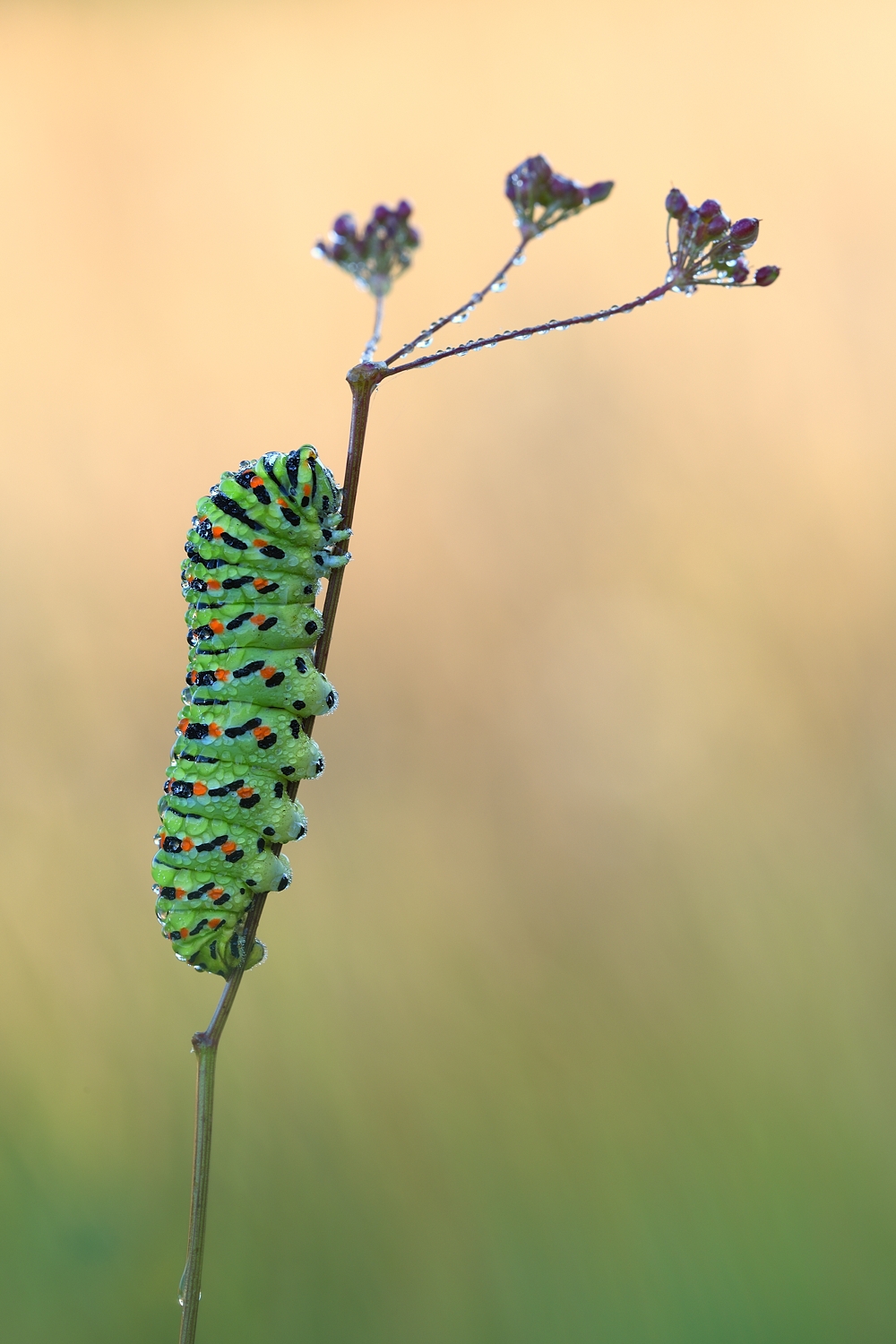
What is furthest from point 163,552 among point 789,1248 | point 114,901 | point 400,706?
point 789,1248

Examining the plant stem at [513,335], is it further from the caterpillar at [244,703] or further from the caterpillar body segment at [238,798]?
the caterpillar body segment at [238,798]

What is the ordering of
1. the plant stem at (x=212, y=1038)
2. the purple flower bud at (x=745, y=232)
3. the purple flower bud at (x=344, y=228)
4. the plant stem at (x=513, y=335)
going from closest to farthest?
1. the plant stem at (x=212, y=1038)
2. the plant stem at (x=513, y=335)
3. the purple flower bud at (x=745, y=232)
4. the purple flower bud at (x=344, y=228)

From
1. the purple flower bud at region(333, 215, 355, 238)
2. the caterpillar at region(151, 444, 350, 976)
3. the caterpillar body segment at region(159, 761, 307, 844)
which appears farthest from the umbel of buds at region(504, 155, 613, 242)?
the caterpillar body segment at region(159, 761, 307, 844)

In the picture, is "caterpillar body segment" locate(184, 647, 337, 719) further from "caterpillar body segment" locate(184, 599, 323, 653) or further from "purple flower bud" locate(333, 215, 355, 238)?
"purple flower bud" locate(333, 215, 355, 238)

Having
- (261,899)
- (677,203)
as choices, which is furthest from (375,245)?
(261,899)

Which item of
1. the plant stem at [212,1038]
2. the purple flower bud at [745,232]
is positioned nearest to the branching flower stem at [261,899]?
the plant stem at [212,1038]

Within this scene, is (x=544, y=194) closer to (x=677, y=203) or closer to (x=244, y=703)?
(x=677, y=203)

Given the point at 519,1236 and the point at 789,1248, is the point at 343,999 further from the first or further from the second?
the point at 789,1248

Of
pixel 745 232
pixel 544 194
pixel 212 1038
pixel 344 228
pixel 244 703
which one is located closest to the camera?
pixel 212 1038

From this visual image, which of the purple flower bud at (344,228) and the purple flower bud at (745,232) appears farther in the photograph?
the purple flower bud at (344,228)
